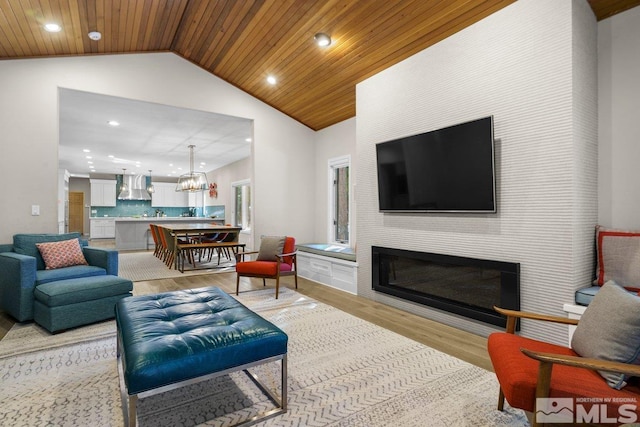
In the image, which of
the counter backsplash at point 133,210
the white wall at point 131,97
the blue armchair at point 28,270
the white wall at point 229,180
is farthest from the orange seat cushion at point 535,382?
the counter backsplash at point 133,210

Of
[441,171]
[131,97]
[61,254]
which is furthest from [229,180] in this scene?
[441,171]

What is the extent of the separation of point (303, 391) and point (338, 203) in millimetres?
4285

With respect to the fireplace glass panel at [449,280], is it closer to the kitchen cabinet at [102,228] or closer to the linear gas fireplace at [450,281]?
the linear gas fireplace at [450,281]

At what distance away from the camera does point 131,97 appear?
4.78 meters

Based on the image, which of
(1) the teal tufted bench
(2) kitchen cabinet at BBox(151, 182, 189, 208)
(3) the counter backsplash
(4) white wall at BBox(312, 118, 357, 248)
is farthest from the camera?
(2) kitchen cabinet at BBox(151, 182, 189, 208)

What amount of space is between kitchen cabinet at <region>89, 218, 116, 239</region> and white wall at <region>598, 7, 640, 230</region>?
13.9 metres

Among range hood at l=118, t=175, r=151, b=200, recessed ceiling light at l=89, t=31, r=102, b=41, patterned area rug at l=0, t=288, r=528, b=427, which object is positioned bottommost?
patterned area rug at l=0, t=288, r=528, b=427

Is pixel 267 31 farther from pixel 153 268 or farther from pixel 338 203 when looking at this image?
pixel 153 268

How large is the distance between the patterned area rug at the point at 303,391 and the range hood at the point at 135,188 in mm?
11300

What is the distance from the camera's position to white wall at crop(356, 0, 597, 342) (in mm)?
2523

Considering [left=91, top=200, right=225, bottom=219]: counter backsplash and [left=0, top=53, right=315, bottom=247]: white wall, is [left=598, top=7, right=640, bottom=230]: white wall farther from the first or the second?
[left=91, top=200, right=225, bottom=219]: counter backsplash

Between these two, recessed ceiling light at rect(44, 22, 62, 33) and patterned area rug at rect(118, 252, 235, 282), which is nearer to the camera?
recessed ceiling light at rect(44, 22, 62, 33)

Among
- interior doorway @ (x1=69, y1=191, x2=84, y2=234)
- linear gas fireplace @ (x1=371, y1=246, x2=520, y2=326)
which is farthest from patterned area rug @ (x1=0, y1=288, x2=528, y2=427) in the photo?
interior doorway @ (x1=69, y1=191, x2=84, y2=234)

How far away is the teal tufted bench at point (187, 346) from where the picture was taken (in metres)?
1.55
